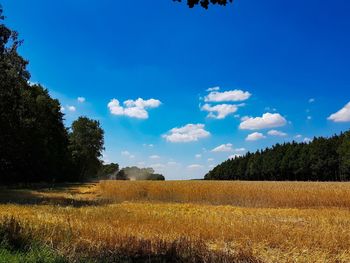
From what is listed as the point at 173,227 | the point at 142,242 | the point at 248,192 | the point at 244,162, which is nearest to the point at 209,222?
the point at 173,227

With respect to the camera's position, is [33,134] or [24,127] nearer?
[24,127]

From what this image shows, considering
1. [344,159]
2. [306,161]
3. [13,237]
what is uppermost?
[306,161]

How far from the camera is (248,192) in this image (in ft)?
91.8

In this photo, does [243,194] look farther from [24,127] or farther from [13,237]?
[24,127]

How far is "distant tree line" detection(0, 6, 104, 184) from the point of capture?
31.1 metres

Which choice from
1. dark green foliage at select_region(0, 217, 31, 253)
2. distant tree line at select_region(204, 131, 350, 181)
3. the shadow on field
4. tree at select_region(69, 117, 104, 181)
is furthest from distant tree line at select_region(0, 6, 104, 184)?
distant tree line at select_region(204, 131, 350, 181)

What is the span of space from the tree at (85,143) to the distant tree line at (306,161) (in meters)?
49.8

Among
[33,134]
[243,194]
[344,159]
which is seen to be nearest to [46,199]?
[243,194]

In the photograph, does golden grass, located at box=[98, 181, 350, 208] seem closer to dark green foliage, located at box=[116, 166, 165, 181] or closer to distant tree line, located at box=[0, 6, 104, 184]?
distant tree line, located at box=[0, 6, 104, 184]

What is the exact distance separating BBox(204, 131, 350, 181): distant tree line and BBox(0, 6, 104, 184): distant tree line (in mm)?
49894

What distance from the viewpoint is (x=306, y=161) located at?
357 feet

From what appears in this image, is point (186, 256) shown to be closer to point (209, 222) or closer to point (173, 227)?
point (173, 227)

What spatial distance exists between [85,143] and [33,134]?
5273 cm

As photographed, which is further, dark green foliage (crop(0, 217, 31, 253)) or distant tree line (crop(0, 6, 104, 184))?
distant tree line (crop(0, 6, 104, 184))
